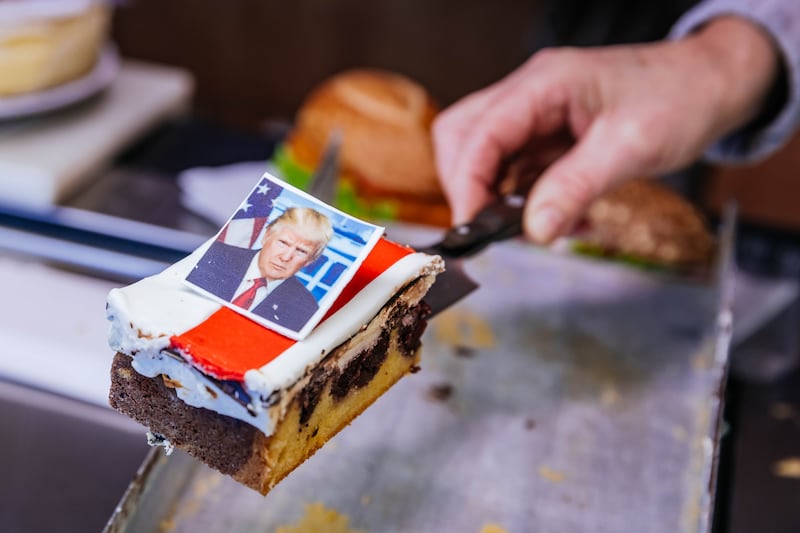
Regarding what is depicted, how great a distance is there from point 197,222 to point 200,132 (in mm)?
501

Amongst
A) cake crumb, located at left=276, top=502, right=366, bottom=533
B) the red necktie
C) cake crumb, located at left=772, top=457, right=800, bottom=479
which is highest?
the red necktie

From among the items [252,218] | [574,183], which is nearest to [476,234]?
[574,183]

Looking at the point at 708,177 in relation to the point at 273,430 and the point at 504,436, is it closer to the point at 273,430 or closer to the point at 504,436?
the point at 504,436

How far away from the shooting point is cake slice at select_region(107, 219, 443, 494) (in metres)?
0.84

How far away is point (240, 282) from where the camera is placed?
896mm

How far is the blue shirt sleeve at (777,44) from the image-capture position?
1.63 m

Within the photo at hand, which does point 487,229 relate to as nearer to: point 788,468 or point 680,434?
point 680,434

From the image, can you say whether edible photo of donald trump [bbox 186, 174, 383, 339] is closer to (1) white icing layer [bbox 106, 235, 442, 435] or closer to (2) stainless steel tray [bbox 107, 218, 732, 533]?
(1) white icing layer [bbox 106, 235, 442, 435]

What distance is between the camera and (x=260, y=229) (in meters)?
0.93

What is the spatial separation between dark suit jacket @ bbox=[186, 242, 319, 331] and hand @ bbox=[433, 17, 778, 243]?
2.05 ft

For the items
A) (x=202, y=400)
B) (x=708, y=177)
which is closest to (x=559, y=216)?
(x=202, y=400)

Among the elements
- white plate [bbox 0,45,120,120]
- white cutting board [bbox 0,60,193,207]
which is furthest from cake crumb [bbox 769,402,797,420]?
white plate [bbox 0,45,120,120]

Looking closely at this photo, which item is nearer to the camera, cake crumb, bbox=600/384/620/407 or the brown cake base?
the brown cake base

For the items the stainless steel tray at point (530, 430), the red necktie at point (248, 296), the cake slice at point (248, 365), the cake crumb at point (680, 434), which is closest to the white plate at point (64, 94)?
the stainless steel tray at point (530, 430)
